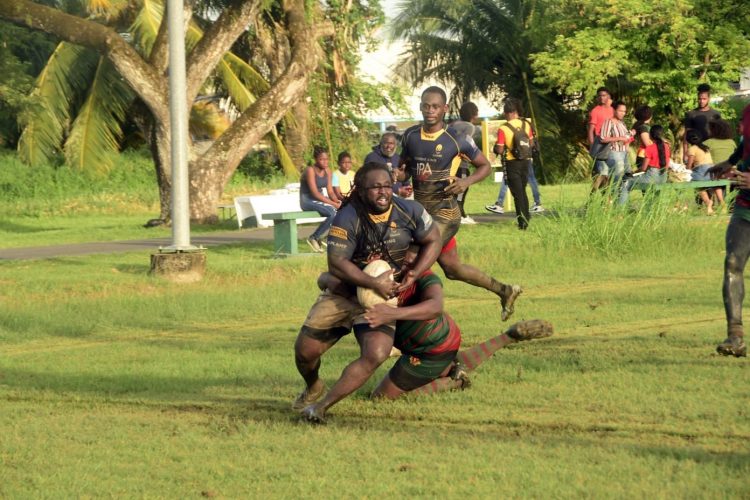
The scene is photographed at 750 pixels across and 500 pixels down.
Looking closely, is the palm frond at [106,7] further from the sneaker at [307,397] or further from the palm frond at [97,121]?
the sneaker at [307,397]

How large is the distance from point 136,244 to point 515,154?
610cm

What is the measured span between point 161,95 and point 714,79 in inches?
795

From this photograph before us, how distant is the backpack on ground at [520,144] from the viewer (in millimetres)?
18844

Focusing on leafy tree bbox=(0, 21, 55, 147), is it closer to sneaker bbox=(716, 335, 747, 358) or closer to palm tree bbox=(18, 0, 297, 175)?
palm tree bbox=(18, 0, 297, 175)

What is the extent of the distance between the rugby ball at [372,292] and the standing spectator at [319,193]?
400 inches

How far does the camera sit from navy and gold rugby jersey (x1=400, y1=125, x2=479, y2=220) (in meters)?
11.0

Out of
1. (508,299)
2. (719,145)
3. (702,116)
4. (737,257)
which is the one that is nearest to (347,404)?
(737,257)

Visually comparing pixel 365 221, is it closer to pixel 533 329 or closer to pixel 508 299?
pixel 533 329

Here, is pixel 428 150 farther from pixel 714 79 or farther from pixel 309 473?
pixel 714 79

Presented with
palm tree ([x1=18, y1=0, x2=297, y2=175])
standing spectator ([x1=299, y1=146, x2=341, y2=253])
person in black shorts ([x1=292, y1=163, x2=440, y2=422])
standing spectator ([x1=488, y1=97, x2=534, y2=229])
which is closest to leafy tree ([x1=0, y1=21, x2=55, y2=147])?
palm tree ([x1=18, y1=0, x2=297, y2=175])

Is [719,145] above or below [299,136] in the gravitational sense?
above

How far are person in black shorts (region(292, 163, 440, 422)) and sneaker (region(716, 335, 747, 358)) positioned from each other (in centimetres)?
256

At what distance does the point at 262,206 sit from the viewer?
2362 cm

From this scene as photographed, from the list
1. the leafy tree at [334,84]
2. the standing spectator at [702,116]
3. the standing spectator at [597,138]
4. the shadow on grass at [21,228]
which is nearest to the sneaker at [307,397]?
the standing spectator at [597,138]
